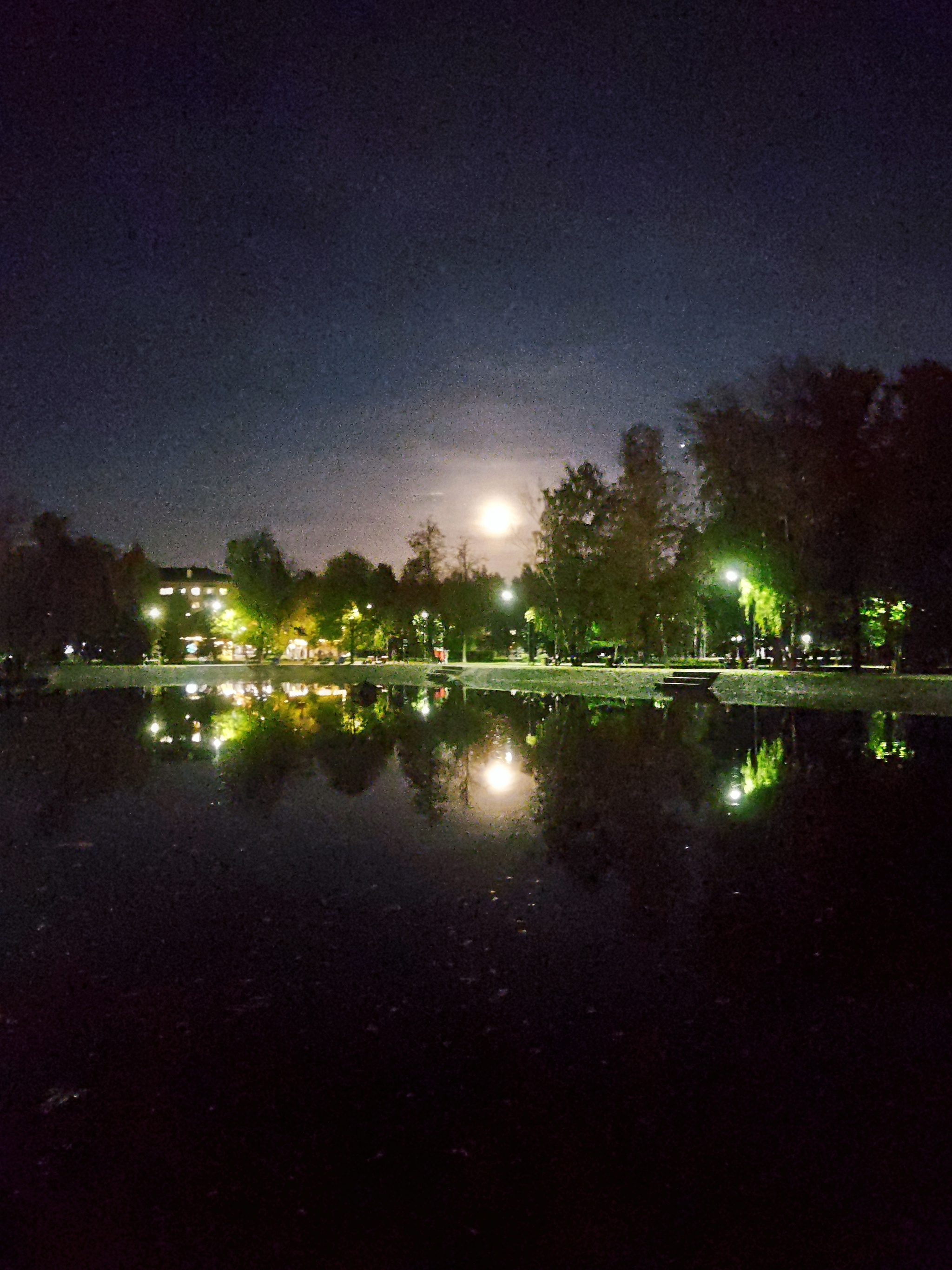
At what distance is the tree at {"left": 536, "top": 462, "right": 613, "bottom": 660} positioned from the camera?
5375cm

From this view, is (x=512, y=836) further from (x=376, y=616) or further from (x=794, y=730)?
(x=376, y=616)

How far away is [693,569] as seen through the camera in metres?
48.7

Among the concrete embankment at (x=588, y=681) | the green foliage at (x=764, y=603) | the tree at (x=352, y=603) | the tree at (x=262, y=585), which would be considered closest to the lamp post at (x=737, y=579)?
the green foliage at (x=764, y=603)

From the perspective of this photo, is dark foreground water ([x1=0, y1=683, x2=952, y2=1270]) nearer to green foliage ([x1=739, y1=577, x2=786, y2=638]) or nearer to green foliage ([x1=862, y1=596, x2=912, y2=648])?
green foliage ([x1=739, y1=577, x2=786, y2=638])

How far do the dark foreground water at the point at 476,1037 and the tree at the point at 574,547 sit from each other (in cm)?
4197

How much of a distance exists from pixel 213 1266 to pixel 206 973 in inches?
116

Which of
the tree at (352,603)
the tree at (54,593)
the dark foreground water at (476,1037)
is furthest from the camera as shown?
the tree at (352,603)

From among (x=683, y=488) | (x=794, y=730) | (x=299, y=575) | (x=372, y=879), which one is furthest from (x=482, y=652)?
(x=372, y=879)

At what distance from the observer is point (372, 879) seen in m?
8.42

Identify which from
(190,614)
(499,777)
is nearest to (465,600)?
(499,777)

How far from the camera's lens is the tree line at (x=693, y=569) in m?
32.8

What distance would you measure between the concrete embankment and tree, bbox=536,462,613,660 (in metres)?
4.12

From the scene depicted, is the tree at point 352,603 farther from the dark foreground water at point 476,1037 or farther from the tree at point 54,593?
the dark foreground water at point 476,1037

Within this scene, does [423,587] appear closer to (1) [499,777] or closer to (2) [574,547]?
(2) [574,547]
